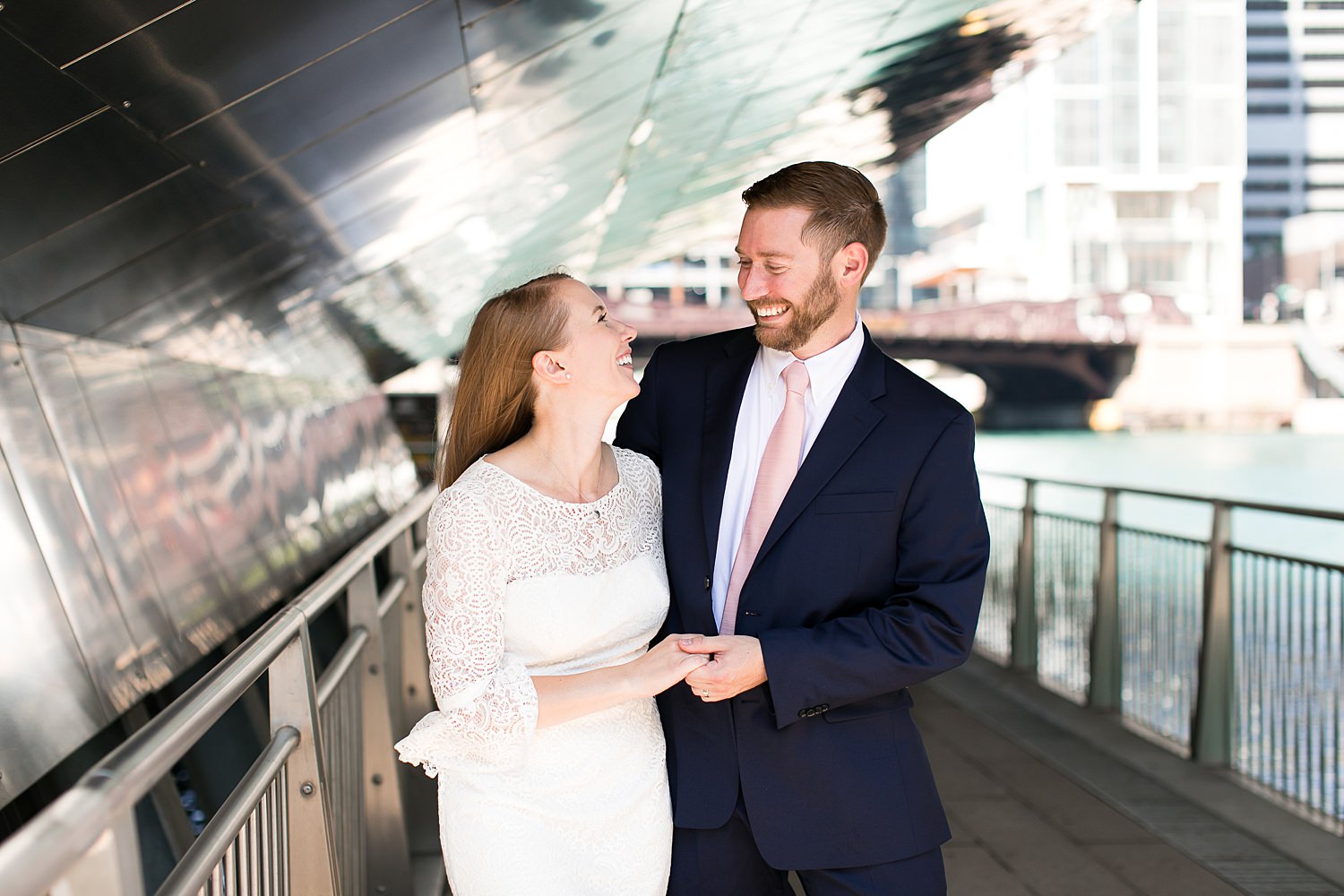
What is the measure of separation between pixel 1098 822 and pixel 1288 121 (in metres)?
78.4

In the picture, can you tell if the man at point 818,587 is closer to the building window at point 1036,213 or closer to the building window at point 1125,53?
the building window at point 1036,213

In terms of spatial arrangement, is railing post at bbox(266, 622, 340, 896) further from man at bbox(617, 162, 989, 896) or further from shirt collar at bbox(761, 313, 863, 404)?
shirt collar at bbox(761, 313, 863, 404)

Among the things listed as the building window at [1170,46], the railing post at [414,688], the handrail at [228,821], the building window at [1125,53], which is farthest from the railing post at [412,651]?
the building window at [1125,53]

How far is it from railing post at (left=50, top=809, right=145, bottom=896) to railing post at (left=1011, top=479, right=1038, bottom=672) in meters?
6.62

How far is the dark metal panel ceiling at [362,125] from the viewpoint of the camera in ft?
12.5

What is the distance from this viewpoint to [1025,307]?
180 ft

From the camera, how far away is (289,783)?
93.5 inches

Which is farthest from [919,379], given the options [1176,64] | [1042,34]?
[1176,64]

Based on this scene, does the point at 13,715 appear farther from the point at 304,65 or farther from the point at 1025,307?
the point at 1025,307

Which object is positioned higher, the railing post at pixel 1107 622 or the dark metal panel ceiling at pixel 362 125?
the dark metal panel ceiling at pixel 362 125

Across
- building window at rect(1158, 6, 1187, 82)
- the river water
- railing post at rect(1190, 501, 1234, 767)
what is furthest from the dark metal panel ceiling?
building window at rect(1158, 6, 1187, 82)

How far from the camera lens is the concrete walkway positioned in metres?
4.07

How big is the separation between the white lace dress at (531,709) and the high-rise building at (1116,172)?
8710 cm

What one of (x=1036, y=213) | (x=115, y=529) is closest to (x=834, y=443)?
(x=115, y=529)
